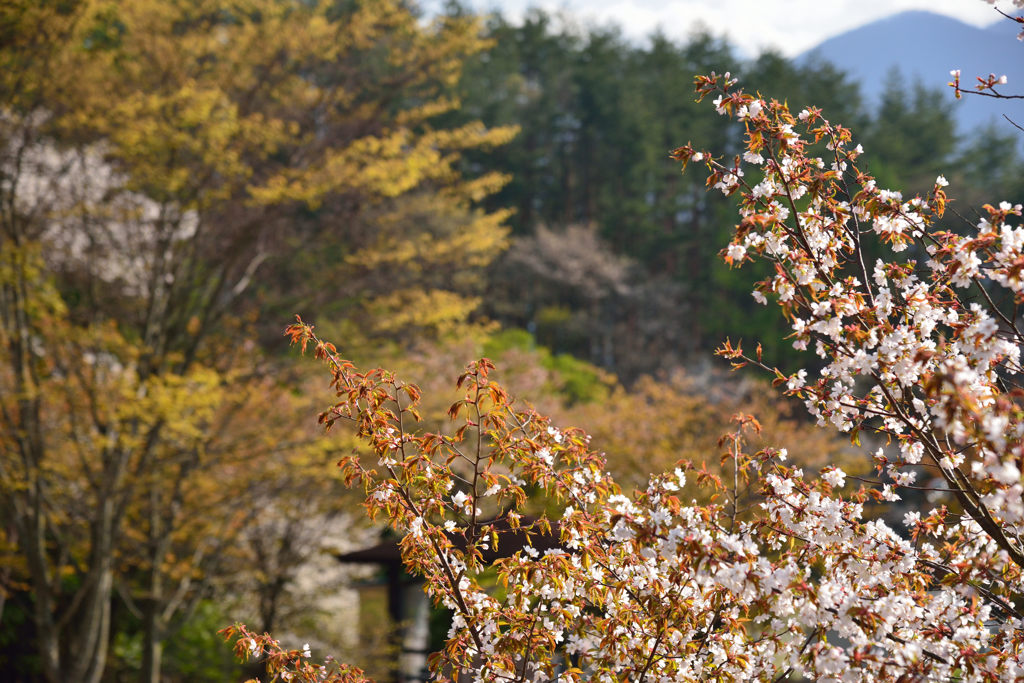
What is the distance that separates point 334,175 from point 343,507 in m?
3.13

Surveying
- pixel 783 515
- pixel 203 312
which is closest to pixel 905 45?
pixel 203 312

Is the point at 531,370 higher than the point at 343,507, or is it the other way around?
the point at 531,370

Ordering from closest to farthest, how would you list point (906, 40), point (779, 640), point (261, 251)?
1. point (779, 640)
2. point (261, 251)
3. point (906, 40)

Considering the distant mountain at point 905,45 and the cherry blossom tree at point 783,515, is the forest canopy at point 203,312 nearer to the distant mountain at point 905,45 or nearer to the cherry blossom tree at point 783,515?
the cherry blossom tree at point 783,515

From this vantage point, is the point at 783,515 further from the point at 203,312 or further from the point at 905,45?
the point at 905,45

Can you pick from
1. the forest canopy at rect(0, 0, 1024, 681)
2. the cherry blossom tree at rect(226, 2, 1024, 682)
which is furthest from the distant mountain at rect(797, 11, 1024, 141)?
the cherry blossom tree at rect(226, 2, 1024, 682)

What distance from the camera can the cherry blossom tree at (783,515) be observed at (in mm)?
1832

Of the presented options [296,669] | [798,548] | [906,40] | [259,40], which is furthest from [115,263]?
[906,40]

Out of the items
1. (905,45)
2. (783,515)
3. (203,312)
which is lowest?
(783,515)

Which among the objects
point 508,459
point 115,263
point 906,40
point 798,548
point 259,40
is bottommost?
point 798,548

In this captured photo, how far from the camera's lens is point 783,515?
2.08 m

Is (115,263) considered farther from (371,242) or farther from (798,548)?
(798,548)

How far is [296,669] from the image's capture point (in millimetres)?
2186

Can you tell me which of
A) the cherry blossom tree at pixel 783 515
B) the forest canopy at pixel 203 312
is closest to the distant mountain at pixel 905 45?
the forest canopy at pixel 203 312
